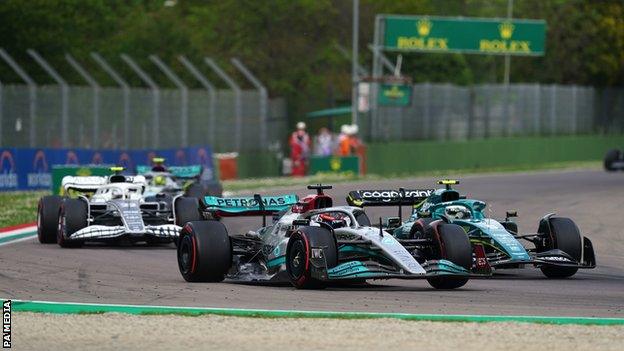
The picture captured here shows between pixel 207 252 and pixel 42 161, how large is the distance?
22245 mm

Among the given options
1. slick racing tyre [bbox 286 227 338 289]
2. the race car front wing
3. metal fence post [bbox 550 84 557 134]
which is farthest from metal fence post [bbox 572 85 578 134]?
slick racing tyre [bbox 286 227 338 289]

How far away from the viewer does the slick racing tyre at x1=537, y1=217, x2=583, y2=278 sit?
61.8 feet

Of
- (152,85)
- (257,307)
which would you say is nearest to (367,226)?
(257,307)

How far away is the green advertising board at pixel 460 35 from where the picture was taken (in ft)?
191

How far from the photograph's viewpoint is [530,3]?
85.8m

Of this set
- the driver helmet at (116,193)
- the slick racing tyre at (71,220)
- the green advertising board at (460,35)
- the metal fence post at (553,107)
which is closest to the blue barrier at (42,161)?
the driver helmet at (116,193)

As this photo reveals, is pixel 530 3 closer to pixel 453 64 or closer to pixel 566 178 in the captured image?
pixel 453 64

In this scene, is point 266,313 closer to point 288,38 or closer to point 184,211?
point 184,211

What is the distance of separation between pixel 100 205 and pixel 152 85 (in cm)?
2058

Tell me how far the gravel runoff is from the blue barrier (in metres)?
24.5

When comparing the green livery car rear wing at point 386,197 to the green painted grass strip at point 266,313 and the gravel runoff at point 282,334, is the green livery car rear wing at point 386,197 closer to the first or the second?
the green painted grass strip at point 266,313

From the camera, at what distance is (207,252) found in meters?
17.3

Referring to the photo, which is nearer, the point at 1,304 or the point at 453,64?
the point at 1,304

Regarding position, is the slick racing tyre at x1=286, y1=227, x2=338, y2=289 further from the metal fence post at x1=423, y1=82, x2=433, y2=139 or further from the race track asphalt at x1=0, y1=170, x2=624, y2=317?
the metal fence post at x1=423, y1=82, x2=433, y2=139
